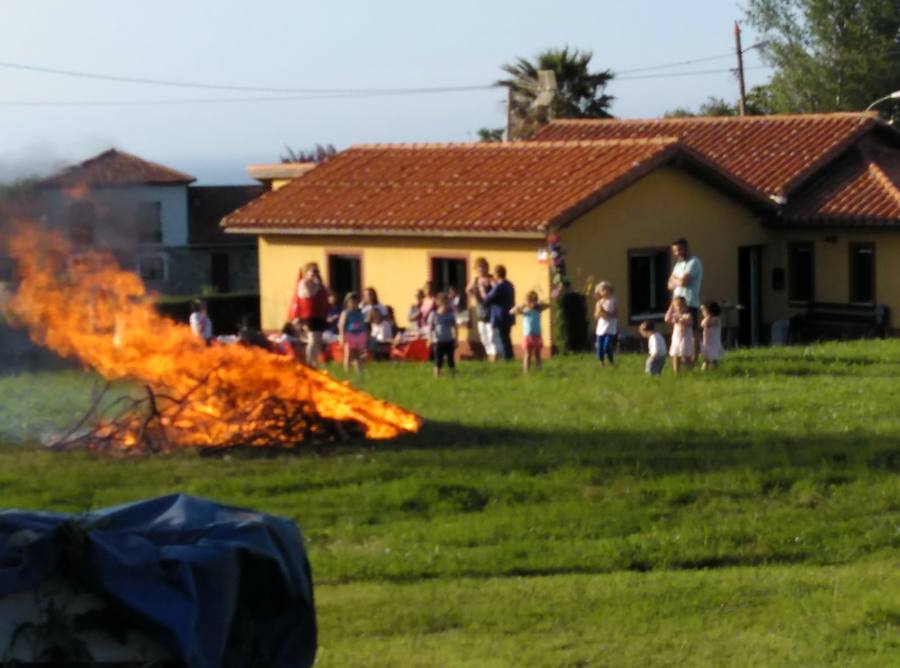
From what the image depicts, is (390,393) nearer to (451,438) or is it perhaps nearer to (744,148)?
(451,438)

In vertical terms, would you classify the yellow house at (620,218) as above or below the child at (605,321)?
above

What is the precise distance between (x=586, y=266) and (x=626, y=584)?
66.5 ft

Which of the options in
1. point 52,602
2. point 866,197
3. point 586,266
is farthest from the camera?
point 866,197

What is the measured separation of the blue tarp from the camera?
6293 mm

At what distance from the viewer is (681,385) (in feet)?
66.2

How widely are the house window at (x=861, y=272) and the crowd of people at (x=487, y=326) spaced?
8867 mm

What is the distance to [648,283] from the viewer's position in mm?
32156

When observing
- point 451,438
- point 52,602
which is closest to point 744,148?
point 451,438

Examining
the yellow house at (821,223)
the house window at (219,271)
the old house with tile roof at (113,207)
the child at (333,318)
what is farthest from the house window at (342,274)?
the house window at (219,271)

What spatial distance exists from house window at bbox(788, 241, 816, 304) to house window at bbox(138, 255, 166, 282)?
17429mm

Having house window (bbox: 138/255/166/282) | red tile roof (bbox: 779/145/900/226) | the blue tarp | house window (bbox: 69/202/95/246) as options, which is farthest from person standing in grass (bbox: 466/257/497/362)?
the blue tarp

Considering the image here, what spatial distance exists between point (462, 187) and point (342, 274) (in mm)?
3094

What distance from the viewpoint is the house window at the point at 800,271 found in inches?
1388

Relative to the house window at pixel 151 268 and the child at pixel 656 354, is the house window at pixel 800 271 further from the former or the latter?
the house window at pixel 151 268
